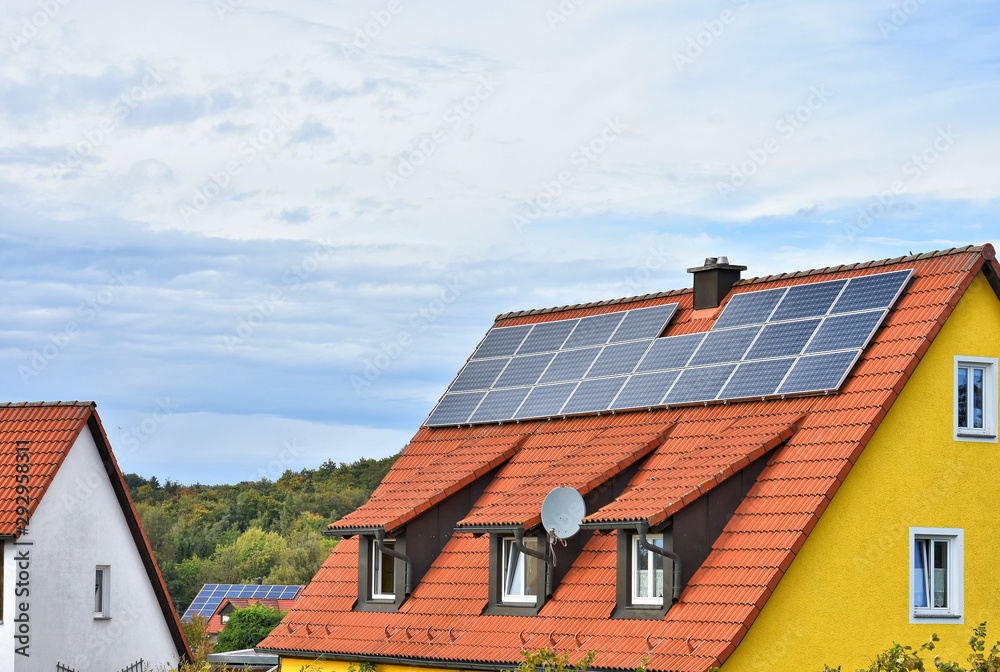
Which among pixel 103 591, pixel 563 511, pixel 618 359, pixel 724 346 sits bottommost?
pixel 103 591

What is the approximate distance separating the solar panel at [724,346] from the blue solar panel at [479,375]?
5626mm

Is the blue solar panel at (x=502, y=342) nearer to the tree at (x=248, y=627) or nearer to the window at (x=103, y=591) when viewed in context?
the window at (x=103, y=591)

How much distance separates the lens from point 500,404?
89.9 feet

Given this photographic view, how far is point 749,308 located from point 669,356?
167cm

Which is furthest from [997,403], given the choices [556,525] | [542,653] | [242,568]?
[242,568]

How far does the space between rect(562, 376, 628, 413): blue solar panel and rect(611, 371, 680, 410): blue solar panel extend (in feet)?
0.73

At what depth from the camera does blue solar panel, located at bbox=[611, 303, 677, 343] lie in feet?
85.3

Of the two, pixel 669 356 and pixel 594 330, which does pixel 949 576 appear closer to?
pixel 669 356

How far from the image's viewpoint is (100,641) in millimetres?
30391

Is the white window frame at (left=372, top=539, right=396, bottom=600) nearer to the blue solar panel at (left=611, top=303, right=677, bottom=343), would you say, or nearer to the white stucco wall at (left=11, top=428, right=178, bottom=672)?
the blue solar panel at (left=611, top=303, right=677, bottom=343)

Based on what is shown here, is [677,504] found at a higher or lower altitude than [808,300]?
lower

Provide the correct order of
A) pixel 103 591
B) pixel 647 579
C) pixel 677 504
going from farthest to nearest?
pixel 103 591 < pixel 647 579 < pixel 677 504

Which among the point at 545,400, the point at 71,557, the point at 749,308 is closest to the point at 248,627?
the point at 71,557

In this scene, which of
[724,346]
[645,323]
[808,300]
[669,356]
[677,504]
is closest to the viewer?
[677,504]
